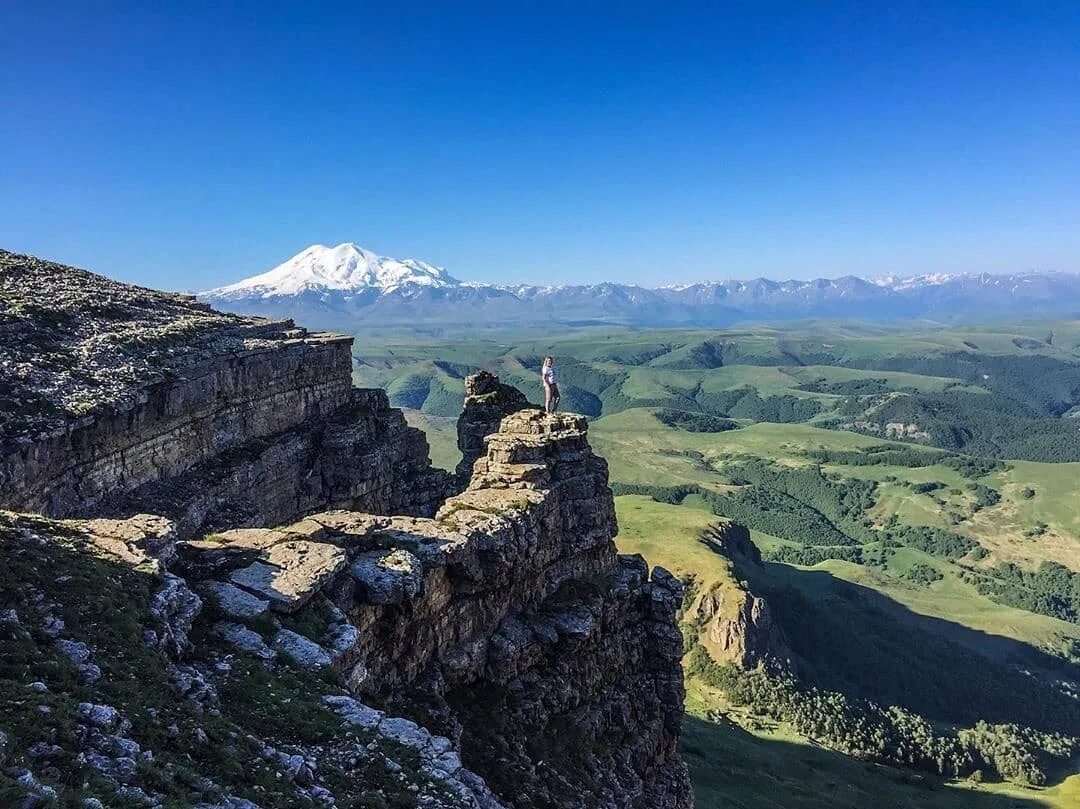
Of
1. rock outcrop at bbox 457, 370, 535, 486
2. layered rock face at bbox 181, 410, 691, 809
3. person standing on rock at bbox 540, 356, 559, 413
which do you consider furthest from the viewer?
rock outcrop at bbox 457, 370, 535, 486

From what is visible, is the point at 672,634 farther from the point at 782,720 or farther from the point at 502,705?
the point at 782,720

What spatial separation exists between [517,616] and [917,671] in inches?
7414

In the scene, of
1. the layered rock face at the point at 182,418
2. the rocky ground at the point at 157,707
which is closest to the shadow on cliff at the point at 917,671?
the layered rock face at the point at 182,418

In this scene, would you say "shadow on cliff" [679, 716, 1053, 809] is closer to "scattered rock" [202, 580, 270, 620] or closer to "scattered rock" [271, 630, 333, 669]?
"scattered rock" [271, 630, 333, 669]

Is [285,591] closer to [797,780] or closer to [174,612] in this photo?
[174,612]

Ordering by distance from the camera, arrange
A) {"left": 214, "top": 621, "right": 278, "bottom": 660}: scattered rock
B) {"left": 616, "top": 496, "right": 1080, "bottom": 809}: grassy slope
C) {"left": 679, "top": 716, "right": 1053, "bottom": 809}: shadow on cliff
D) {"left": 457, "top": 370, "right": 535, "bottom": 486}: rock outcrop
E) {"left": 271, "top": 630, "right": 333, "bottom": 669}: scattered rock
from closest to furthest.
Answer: {"left": 214, "top": 621, "right": 278, "bottom": 660}: scattered rock → {"left": 271, "top": 630, "right": 333, "bottom": 669}: scattered rock → {"left": 457, "top": 370, "right": 535, "bottom": 486}: rock outcrop → {"left": 679, "top": 716, "right": 1053, "bottom": 809}: shadow on cliff → {"left": 616, "top": 496, "right": 1080, "bottom": 809}: grassy slope

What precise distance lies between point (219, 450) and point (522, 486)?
28.8m

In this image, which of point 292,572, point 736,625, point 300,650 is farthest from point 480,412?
point 736,625

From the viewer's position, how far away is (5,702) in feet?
47.6

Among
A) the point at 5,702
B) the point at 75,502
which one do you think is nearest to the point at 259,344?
the point at 75,502

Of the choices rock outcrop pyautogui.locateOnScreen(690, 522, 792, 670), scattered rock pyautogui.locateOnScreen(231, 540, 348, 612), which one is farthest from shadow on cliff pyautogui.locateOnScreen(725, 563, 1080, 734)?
scattered rock pyautogui.locateOnScreen(231, 540, 348, 612)

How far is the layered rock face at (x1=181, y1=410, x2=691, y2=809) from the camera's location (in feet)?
94.6

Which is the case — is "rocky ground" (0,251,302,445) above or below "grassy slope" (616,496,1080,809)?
above

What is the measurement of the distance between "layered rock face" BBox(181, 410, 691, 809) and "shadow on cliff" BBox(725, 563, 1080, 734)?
14395cm
